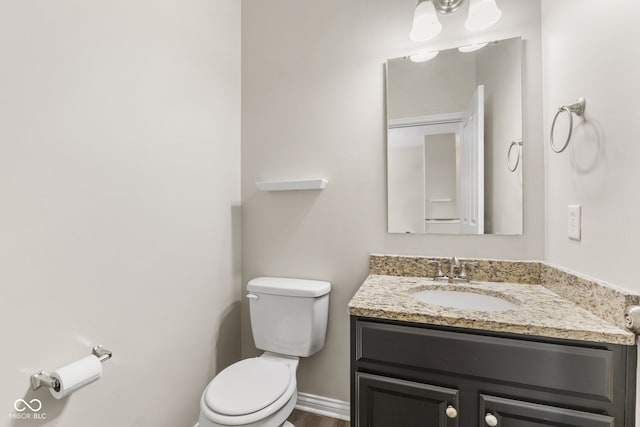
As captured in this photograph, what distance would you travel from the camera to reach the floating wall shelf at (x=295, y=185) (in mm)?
1647

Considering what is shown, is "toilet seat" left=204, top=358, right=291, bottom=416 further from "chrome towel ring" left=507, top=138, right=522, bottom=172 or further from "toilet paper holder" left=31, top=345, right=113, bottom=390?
"chrome towel ring" left=507, top=138, right=522, bottom=172

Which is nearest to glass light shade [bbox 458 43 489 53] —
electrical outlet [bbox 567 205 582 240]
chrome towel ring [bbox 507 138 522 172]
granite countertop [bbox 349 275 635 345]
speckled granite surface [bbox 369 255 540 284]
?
chrome towel ring [bbox 507 138 522 172]

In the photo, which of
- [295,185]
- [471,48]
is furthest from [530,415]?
[471,48]

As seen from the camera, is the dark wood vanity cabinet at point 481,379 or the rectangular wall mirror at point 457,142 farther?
the rectangular wall mirror at point 457,142

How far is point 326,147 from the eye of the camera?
5.54 ft

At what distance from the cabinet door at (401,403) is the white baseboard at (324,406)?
2.37 ft

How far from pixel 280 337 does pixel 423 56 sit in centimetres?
167

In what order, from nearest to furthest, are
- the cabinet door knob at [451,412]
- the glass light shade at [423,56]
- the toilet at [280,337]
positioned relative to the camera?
the cabinet door knob at [451,412] < the toilet at [280,337] < the glass light shade at [423,56]

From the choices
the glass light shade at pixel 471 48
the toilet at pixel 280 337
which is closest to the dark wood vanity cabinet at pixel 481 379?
the toilet at pixel 280 337

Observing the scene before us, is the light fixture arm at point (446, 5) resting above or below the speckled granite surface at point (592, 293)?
above

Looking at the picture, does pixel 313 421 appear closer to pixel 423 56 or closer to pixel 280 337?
pixel 280 337

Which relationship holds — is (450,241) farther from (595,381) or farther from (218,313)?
(218,313)

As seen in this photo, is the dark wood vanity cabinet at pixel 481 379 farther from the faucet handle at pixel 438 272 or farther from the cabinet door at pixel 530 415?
the faucet handle at pixel 438 272

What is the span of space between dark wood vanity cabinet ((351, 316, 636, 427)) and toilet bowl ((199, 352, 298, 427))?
319mm
